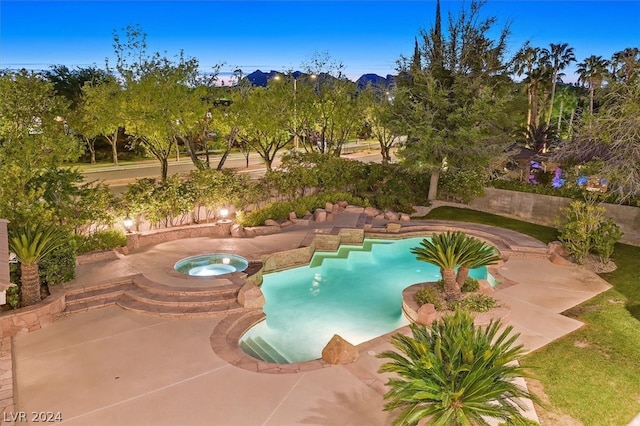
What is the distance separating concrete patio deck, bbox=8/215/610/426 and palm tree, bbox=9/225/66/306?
3.07ft

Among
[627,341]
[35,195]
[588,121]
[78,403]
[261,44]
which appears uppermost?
[261,44]

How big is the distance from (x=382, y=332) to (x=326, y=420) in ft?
13.0

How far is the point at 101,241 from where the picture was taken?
496 inches

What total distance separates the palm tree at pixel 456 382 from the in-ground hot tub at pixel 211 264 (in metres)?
7.50

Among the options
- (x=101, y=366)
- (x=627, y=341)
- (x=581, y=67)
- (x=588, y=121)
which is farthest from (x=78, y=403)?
(x=581, y=67)

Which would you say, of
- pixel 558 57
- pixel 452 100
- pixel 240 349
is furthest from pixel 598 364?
pixel 558 57

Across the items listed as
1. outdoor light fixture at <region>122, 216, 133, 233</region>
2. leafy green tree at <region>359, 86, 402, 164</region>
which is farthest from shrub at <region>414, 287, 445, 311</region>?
leafy green tree at <region>359, 86, 402, 164</region>

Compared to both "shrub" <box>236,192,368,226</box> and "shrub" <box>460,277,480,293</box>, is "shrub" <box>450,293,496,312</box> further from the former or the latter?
"shrub" <box>236,192,368,226</box>

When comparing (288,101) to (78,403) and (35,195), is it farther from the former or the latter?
(78,403)

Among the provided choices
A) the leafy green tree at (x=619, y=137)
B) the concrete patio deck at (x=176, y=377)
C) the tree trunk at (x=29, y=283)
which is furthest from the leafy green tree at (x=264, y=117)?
the leafy green tree at (x=619, y=137)

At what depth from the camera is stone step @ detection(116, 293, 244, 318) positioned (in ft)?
31.0

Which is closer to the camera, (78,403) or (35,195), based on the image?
(78,403)

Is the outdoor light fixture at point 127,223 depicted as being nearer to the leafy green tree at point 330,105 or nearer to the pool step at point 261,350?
the pool step at point 261,350

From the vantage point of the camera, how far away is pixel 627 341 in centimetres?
857
